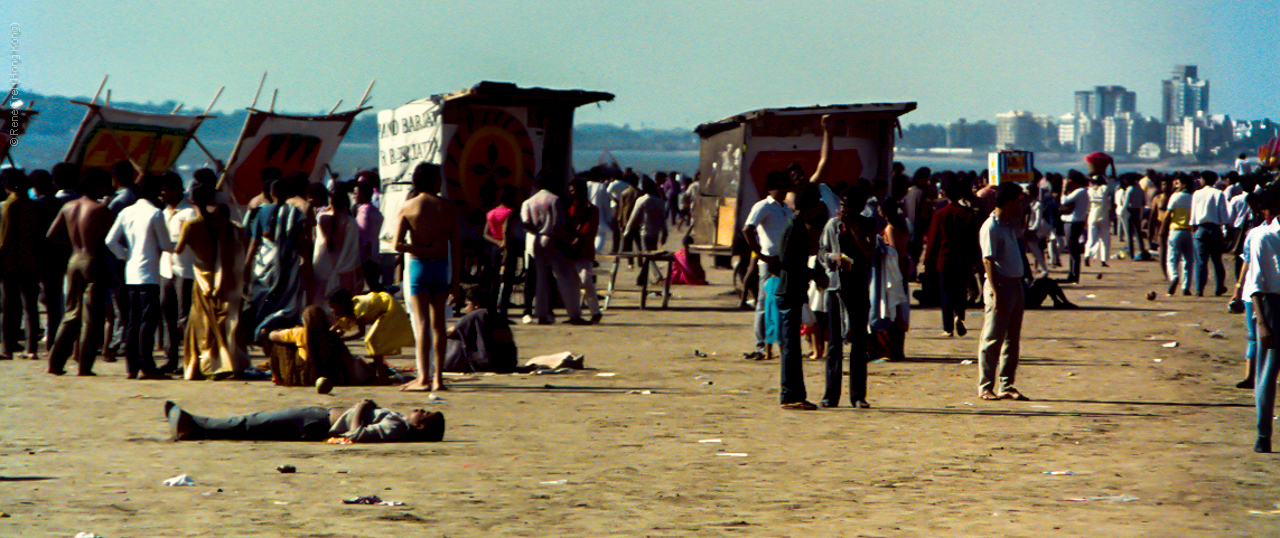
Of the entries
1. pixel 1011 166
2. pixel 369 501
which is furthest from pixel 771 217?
pixel 1011 166

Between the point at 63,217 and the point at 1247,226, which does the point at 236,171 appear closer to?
the point at 63,217

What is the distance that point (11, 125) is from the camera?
13.9 metres

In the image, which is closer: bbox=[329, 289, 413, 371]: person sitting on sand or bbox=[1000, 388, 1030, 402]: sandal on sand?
bbox=[1000, 388, 1030, 402]: sandal on sand

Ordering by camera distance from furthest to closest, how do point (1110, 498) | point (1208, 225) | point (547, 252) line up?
point (1208, 225)
point (547, 252)
point (1110, 498)

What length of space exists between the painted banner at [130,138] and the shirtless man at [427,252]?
16.6 ft

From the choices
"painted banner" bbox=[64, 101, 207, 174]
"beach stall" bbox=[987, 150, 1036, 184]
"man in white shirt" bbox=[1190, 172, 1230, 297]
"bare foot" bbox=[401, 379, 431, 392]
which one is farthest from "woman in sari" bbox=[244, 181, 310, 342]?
"beach stall" bbox=[987, 150, 1036, 184]

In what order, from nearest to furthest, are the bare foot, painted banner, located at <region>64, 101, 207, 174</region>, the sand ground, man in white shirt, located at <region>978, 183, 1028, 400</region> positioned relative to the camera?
the sand ground, man in white shirt, located at <region>978, 183, 1028, 400</region>, the bare foot, painted banner, located at <region>64, 101, 207, 174</region>

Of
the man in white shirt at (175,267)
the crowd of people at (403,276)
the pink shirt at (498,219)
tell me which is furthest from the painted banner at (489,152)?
the man in white shirt at (175,267)

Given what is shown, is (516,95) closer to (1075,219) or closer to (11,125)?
(11,125)

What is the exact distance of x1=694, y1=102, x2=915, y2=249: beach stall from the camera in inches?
745

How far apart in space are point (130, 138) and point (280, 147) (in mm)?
1595

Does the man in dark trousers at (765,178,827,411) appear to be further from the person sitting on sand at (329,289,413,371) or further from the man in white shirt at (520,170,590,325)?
the man in white shirt at (520,170,590,325)

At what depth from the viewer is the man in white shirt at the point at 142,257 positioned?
10.4 meters

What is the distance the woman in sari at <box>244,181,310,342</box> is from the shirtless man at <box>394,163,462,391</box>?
5.63 feet
